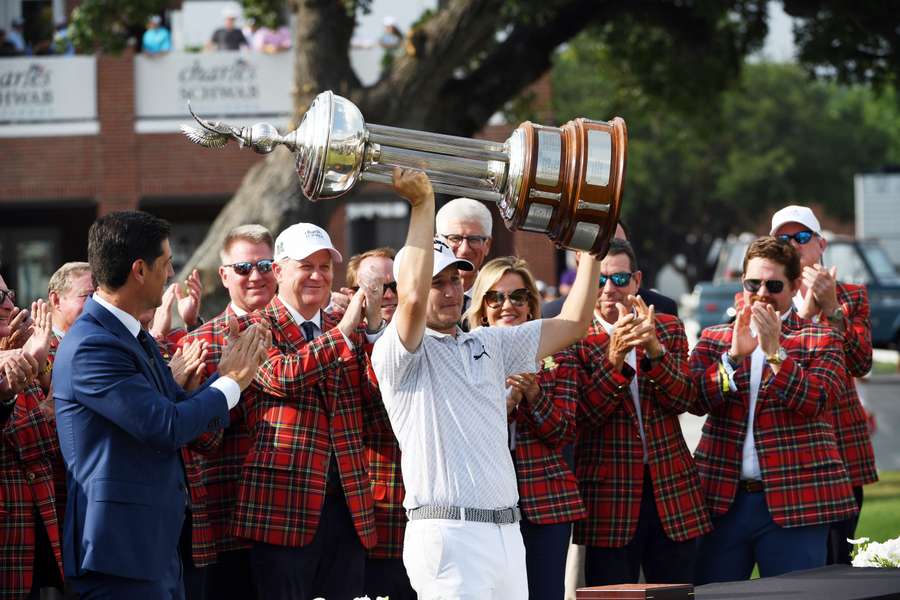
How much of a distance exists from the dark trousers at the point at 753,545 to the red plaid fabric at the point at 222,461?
7.09 ft

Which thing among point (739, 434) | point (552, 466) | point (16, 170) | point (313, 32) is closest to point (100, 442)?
point (552, 466)

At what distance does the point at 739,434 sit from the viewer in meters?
6.43

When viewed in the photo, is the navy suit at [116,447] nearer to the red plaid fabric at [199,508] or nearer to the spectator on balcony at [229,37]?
the red plaid fabric at [199,508]

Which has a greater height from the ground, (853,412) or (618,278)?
(618,278)

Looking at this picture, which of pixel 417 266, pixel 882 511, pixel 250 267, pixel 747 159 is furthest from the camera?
pixel 747 159

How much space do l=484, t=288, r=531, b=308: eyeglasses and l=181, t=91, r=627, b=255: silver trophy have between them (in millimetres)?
1480

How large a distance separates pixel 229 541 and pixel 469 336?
1712 mm

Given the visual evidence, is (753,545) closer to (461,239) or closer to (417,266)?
(461,239)

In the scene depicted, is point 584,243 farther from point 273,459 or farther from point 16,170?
point 16,170

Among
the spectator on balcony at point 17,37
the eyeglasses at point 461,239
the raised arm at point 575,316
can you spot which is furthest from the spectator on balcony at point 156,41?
the raised arm at point 575,316

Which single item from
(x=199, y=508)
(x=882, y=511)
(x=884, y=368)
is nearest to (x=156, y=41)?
(x=882, y=511)

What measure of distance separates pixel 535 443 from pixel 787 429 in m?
1.21

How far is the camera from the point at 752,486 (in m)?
6.37

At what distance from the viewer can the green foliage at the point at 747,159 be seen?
156 ft
